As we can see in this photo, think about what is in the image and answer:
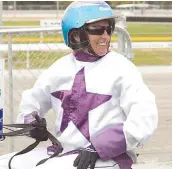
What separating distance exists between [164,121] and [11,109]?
3.86 m

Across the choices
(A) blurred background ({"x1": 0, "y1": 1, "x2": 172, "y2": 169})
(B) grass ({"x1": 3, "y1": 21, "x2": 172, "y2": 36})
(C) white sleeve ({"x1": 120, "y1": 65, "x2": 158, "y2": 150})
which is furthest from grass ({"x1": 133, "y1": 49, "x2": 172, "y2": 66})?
(C) white sleeve ({"x1": 120, "y1": 65, "x2": 158, "y2": 150})

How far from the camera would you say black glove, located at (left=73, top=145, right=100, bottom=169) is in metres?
2.77

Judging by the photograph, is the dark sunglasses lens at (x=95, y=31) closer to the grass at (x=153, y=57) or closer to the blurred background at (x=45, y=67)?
the blurred background at (x=45, y=67)

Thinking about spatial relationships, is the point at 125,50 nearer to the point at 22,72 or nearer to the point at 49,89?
the point at 49,89

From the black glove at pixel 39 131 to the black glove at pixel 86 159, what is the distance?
41 centimetres

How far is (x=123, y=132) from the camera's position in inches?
109

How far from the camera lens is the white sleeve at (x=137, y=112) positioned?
273 cm

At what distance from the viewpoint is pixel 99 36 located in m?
3.00

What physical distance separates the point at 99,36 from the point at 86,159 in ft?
2.06

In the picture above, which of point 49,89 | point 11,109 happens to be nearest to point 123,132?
point 49,89

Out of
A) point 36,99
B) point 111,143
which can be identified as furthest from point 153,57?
point 111,143

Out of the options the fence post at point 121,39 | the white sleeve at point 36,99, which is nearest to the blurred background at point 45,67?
the fence post at point 121,39

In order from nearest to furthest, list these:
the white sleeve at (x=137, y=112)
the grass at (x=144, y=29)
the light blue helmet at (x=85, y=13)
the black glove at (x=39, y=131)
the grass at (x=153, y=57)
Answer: the white sleeve at (x=137, y=112) < the light blue helmet at (x=85, y=13) < the black glove at (x=39, y=131) < the grass at (x=153, y=57) < the grass at (x=144, y=29)

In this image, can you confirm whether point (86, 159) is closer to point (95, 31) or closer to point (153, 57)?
point (95, 31)
